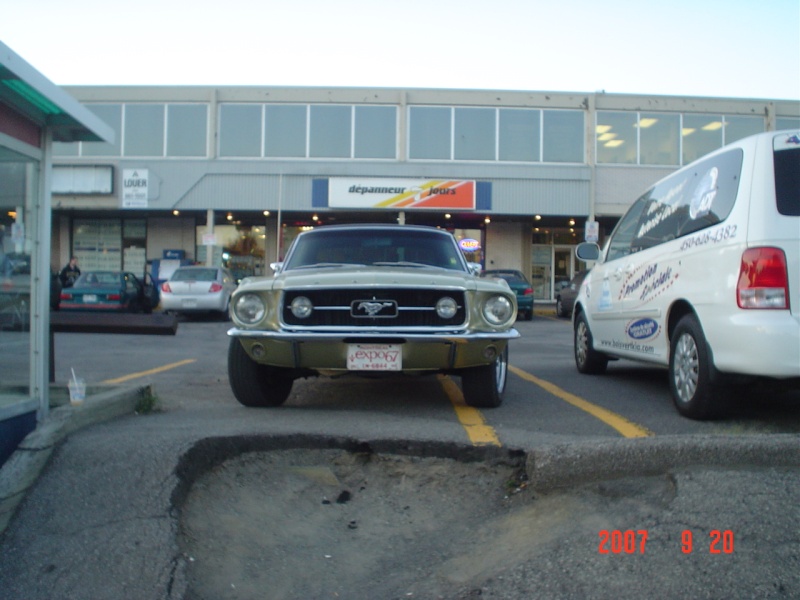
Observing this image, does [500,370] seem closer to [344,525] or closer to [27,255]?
[344,525]

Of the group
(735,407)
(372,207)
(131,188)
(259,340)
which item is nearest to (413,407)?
(259,340)

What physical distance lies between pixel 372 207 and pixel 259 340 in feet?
66.2

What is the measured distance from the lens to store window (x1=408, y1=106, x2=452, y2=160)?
2530 cm

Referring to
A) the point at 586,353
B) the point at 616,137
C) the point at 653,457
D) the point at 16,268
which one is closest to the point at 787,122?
the point at 616,137

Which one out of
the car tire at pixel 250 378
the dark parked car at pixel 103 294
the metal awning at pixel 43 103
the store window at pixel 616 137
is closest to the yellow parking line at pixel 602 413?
the car tire at pixel 250 378

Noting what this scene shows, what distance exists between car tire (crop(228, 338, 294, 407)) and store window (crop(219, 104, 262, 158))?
2128 centimetres

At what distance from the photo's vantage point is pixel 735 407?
543 centimetres

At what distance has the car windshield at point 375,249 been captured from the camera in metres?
6.03

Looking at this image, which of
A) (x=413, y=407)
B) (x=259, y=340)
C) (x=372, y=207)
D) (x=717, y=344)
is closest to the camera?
(x=717, y=344)

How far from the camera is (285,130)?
83.0 ft

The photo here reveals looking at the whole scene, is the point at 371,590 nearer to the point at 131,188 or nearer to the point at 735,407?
the point at 735,407

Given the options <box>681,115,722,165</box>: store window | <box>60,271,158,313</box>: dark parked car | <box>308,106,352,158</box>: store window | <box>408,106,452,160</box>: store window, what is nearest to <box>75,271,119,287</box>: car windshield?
<box>60,271,158,313</box>: dark parked car

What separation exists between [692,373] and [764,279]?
3.18 feet

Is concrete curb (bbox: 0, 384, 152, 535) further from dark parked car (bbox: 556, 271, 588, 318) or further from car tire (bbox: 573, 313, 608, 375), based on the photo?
dark parked car (bbox: 556, 271, 588, 318)
